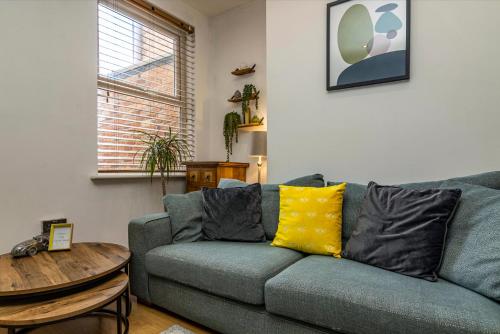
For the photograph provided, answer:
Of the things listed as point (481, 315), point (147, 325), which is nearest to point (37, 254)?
point (147, 325)

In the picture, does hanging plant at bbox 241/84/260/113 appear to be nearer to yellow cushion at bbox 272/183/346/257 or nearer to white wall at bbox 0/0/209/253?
white wall at bbox 0/0/209/253

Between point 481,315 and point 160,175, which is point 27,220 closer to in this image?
point 160,175

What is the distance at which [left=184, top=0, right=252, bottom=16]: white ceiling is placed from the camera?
3.27 m

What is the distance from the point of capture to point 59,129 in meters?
2.20

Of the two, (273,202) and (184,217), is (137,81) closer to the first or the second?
(184,217)

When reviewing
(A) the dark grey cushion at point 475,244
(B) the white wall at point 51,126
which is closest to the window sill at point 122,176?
(B) the white wall at point 51,126

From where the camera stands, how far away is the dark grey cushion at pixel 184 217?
186 cm

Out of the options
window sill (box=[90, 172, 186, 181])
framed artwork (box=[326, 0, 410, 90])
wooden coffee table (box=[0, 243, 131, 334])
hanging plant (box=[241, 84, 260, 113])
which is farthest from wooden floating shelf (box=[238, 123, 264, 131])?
wooden coffee table (box=[0, 243, 131, 334])

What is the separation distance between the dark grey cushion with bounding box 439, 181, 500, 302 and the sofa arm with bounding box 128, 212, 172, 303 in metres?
1.54

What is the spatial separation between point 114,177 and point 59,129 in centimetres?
59

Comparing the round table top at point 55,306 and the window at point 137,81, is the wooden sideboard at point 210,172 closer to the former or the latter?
the window at point 137,81

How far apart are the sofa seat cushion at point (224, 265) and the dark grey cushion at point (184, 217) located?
0.10 m

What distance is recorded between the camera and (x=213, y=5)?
131 inches

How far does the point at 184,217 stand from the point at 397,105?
1.66m
